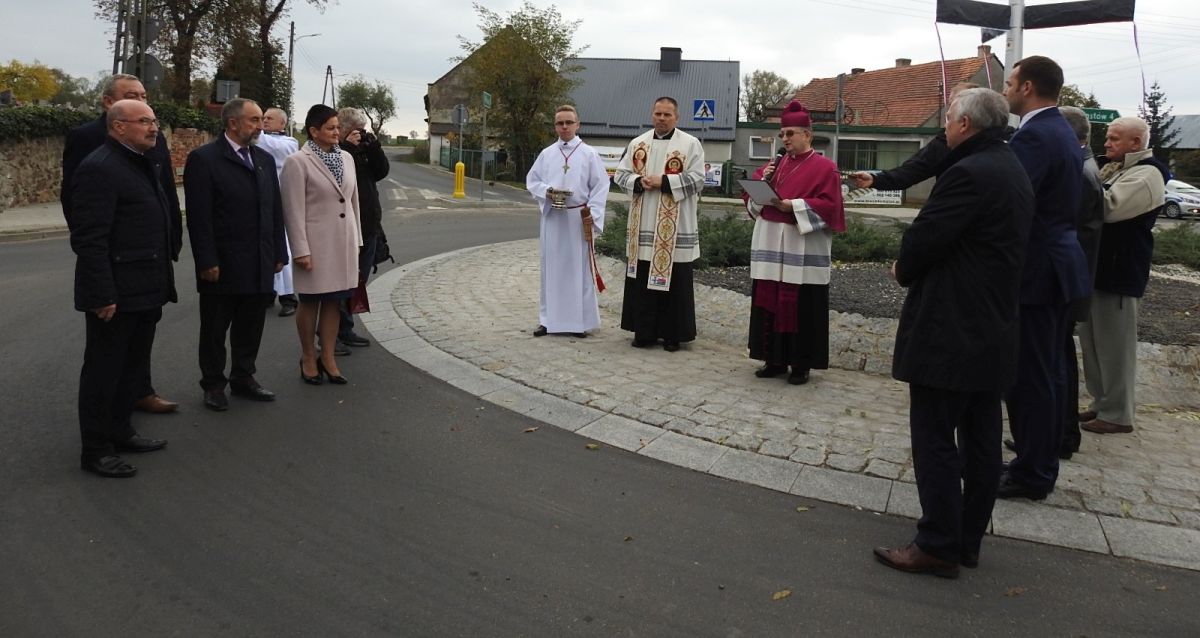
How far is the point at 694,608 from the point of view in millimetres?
3334

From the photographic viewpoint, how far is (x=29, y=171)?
19.7m

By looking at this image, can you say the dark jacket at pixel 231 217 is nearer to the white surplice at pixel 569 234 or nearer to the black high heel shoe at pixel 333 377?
the black high heel shoe at pixel 333 377

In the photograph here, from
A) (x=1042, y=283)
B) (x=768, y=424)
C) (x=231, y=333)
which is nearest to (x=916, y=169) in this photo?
(x=1042, y=283)

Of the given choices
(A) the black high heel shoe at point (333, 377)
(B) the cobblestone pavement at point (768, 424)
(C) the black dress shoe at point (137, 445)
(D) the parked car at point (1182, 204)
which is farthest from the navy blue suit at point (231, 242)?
(D) the parked car at point (1182, 204)

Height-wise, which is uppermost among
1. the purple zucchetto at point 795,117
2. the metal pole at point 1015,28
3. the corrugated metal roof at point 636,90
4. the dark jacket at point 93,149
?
the corrugated metal roof at point 636,90

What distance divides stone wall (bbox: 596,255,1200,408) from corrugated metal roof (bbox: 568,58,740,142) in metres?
40.1

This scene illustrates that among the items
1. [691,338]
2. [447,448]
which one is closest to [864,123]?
[691,338]

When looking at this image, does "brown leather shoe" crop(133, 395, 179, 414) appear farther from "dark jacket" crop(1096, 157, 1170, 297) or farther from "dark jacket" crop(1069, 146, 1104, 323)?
"dark jacket" crop(1096, 157, 1170, 297)

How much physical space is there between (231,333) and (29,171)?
17400 mm

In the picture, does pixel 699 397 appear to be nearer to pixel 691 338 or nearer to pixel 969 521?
pixel 691 338

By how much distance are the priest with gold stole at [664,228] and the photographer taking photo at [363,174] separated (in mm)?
2022

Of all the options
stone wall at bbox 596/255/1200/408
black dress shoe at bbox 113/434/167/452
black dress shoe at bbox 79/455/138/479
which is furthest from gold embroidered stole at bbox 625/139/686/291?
black dress shoe at bbox 79/455/138/479

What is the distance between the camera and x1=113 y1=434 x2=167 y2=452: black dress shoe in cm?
481

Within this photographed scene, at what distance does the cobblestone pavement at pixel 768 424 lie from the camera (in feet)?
14.1
